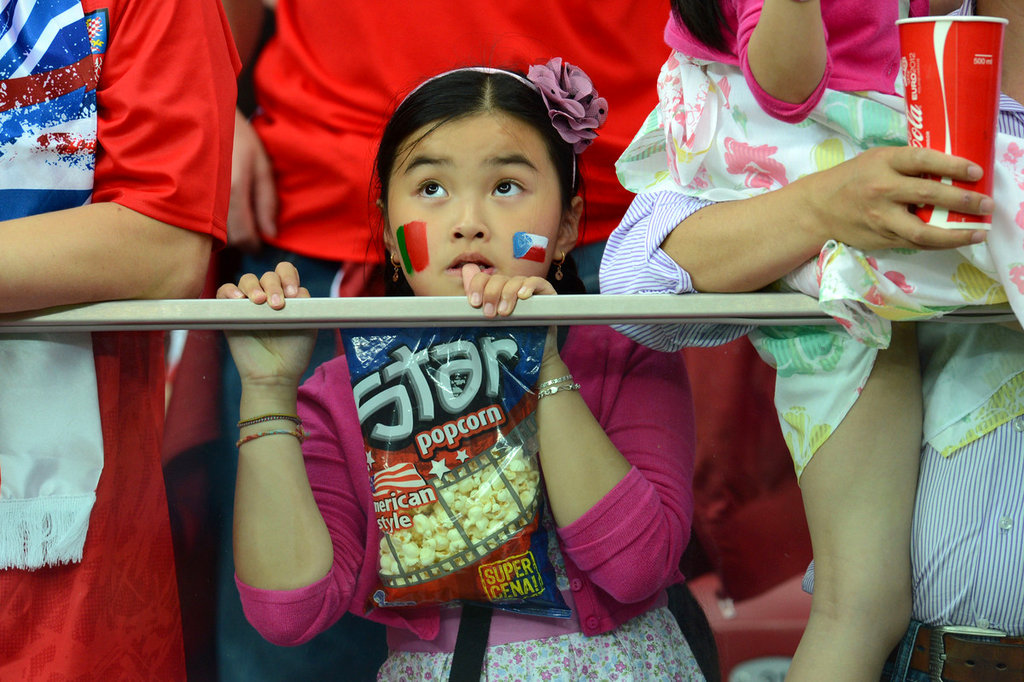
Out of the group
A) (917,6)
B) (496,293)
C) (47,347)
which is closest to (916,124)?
(917,6)

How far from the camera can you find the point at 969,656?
1172 millimetres

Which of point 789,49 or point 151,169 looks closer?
point 789,49

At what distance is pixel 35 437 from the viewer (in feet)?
3.92

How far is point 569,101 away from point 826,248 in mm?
469

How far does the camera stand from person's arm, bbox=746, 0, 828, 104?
1.03 m

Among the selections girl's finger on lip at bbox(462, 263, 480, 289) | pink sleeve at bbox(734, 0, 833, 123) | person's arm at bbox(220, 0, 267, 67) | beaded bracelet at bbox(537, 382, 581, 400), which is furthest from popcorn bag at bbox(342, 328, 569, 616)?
person's arm at bbox(220, 0, 267, 67)

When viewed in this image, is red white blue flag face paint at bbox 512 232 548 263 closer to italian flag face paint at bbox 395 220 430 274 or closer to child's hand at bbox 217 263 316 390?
italian flag face paint at bbox 395 220 430 274

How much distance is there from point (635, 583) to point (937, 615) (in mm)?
325

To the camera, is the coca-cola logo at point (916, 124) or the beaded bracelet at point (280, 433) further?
the beaded bracelet at point (280, 433)

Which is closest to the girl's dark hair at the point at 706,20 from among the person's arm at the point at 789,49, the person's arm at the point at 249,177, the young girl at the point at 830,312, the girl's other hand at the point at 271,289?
the young girl at the point at 830,312

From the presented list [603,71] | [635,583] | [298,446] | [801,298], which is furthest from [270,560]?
[603,71]

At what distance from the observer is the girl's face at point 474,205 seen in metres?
1.34

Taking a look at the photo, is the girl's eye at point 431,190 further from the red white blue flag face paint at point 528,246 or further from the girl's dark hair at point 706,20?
the girl's dark hair at point 706,20

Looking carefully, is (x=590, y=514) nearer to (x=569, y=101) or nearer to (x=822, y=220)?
(x=822, y=220)
